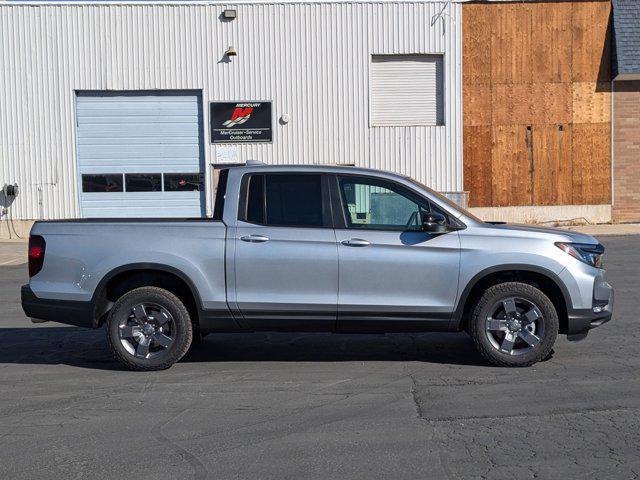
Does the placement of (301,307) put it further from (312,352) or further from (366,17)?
(366,17)

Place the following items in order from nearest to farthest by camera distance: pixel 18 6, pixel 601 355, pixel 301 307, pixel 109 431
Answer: pixel 109 431 → pixel 301 307 → pixel 601 355 → pixel 18 6

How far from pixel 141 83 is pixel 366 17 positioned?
7169 millimetres

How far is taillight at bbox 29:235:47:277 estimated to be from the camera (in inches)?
324

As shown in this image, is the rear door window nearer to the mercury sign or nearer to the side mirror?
the side mirror

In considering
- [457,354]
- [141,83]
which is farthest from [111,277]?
[141,83]

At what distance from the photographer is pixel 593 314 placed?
317 inches

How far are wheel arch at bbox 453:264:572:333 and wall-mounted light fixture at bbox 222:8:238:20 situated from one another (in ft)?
66.0

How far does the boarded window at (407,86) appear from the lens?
27141 mm

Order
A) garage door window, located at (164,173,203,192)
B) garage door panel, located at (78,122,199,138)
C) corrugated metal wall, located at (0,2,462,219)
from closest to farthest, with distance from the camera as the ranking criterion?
1. corrugated metal wall, located at (0,2,462,219)
2. garage door panel, located at (78,122,199,138)
3. garage door window, located at (164,173,203,192)

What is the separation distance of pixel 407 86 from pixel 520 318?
19.9 m

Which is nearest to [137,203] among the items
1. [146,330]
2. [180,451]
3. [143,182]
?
[143,182]

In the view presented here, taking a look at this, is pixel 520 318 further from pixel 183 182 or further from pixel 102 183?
pixel 102 183

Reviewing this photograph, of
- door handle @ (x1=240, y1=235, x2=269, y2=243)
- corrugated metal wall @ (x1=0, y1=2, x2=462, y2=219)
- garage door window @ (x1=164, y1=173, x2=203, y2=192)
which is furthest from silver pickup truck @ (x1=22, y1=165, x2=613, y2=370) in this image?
corrugated metal wall @ (x1=0, y1=2, x2=462, y2=219)

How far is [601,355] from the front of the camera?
8.69m
